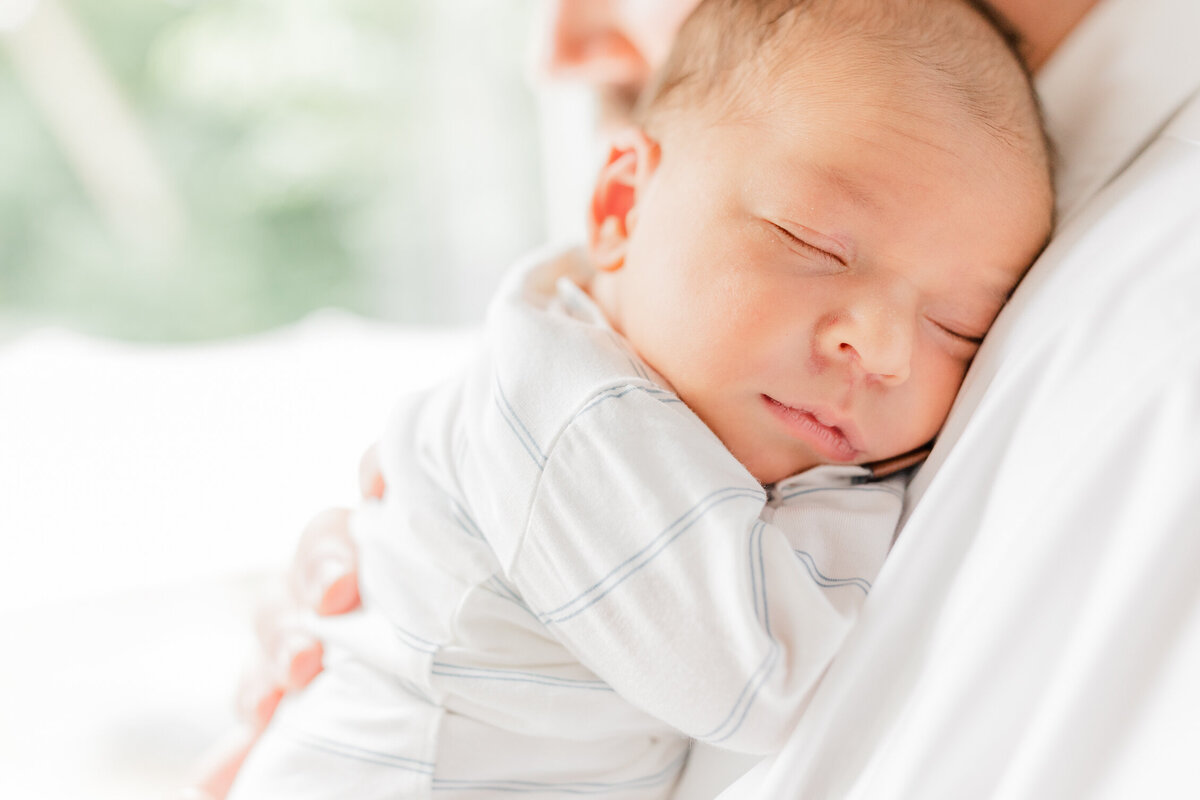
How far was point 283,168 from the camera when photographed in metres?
2.72

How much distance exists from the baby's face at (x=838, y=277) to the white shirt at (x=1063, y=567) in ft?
0.23

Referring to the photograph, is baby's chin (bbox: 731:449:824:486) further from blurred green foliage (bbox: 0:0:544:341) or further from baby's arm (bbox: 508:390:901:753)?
blurred green foliage (bbox: 0:0:544:341)

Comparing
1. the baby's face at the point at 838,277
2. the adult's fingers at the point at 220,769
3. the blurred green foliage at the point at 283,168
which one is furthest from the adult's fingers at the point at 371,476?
the blurred green foliage at the point at 283,168

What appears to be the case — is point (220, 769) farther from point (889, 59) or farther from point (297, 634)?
point (889, 59)

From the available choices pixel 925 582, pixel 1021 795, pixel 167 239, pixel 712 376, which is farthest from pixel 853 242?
pixel 167 239

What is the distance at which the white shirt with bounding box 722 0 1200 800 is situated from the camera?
0.57 meters

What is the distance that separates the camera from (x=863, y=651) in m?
0.69

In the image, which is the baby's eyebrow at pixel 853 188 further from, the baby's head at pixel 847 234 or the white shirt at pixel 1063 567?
the white shirt at pixel 1063 567

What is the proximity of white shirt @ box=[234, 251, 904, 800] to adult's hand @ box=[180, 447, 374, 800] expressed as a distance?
33mm

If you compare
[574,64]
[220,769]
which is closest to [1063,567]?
[220,769]

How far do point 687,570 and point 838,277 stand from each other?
0.29 metres

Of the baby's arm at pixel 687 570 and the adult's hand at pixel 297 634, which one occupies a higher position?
the baby's arm at pixel 687 570

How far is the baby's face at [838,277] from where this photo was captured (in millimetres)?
803

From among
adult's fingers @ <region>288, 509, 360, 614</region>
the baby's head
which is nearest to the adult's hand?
adult's fingers @ <region>288, 509, 360, 614</region>
